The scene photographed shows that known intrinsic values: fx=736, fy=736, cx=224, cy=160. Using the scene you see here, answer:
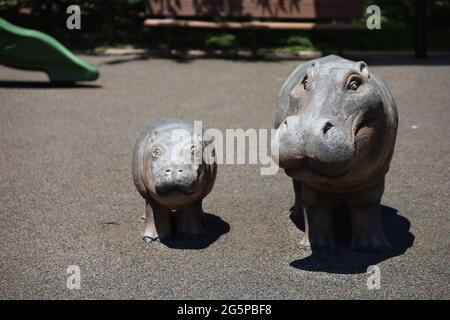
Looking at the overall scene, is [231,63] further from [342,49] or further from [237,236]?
[237,236]

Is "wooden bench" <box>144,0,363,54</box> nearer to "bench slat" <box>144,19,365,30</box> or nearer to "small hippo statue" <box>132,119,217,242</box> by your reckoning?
"bench slat" <box>144,19,365,30</box>

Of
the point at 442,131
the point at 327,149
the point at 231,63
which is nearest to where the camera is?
the point at 327,149

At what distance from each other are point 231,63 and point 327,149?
10.5 metres

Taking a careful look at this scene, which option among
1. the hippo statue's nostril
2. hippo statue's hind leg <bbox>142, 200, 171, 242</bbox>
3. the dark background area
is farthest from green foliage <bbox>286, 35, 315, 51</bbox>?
the hippo statue's nostril

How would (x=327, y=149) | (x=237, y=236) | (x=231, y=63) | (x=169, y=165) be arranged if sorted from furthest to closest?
(x=231, y=63)
(x=237, y=236)
(x=169, y=165)
(x=327, y=149)

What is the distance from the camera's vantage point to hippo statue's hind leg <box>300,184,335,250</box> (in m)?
5.49

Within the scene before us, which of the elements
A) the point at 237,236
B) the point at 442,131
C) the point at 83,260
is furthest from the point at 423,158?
the point at 83,260

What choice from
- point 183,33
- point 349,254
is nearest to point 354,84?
point 349,254

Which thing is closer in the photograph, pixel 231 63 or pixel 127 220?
pixel 127 220

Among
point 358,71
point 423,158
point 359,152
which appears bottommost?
point 423,158

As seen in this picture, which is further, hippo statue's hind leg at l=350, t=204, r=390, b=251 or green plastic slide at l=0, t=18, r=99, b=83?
green plastic slide at l=0, t=18, r=99, b=83

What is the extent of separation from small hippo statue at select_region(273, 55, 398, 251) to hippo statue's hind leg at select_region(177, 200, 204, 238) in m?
0.86

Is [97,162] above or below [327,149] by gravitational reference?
below

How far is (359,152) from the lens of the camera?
486 cm
